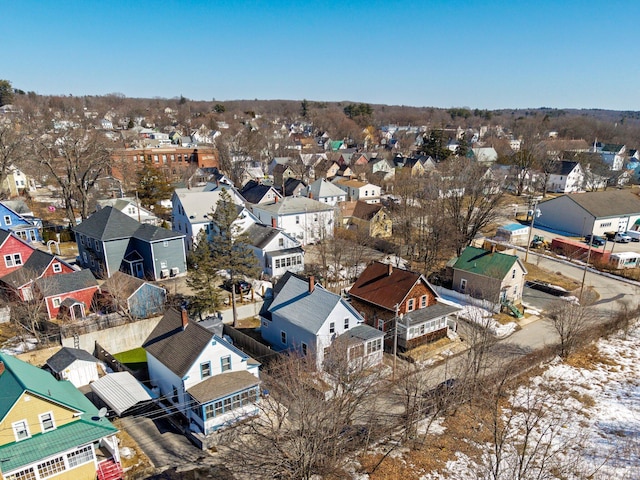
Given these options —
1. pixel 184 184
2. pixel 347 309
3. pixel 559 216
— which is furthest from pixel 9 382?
pixel 559 216

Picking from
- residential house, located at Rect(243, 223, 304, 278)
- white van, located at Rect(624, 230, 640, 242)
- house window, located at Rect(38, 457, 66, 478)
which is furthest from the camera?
white van, located at Rect(624, 230, 640, 242)

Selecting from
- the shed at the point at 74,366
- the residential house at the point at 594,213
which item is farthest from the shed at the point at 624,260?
the shed at the point at 74,366

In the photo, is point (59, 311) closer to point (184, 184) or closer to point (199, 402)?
point (199, 402)

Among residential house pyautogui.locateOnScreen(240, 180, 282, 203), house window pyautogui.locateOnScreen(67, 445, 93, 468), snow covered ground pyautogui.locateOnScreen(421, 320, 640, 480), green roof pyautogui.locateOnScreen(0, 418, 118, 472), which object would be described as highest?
residential house pyautogui.locateOnScreen(240, 180, 282, 203)

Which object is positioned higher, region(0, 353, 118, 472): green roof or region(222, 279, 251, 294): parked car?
region(0, 353, 118, 472): green roof

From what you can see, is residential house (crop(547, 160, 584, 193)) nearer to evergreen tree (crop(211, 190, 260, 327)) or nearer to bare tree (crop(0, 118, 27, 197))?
evergreen tree (crop(211, 190, 260, 327))

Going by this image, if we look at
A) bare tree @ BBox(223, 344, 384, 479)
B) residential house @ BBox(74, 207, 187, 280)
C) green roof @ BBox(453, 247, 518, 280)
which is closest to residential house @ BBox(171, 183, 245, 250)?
residential house @ BBox(74, 207, 187, 280)
